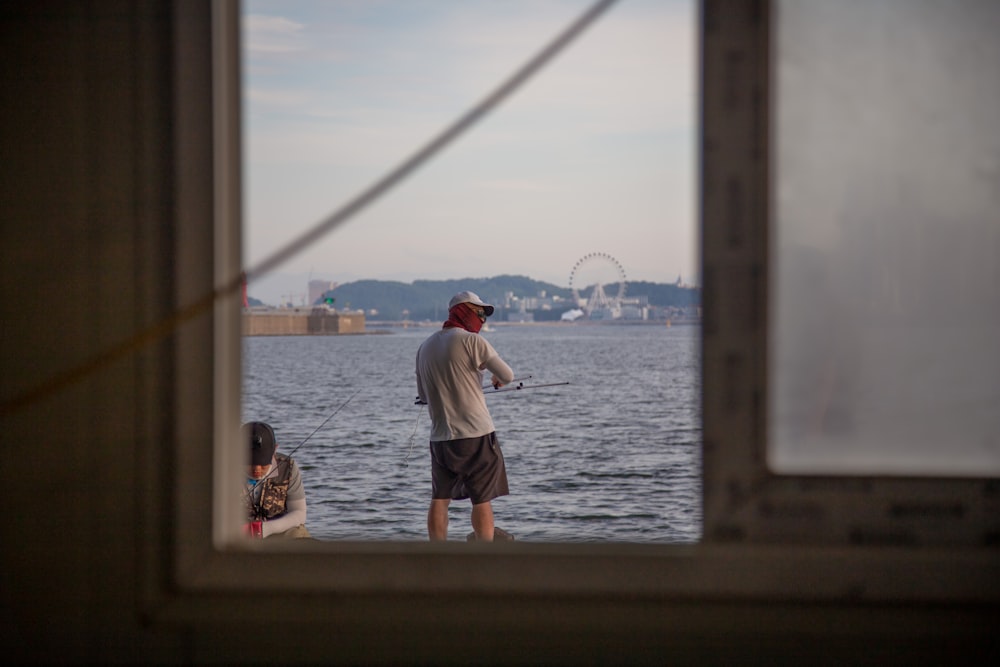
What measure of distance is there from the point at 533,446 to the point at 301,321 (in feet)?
173

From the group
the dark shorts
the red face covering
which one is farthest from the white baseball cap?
the dark shorts

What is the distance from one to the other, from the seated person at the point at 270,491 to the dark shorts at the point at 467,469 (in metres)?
0.60

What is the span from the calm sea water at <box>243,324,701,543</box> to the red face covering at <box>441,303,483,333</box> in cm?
91

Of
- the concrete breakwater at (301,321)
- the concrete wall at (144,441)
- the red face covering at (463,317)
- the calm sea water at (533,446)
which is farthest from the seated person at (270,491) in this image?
the concrete breakwater at (301,321)

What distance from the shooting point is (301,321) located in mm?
72250

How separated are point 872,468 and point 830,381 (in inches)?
5.0

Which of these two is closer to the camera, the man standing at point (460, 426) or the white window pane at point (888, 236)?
the white window pane at point (888, 236)

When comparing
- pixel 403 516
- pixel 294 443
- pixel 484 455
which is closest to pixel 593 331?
pixel 294 443

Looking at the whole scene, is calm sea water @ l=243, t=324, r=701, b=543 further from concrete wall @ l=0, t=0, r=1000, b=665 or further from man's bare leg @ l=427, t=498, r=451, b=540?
man's bare leg @ l=427, t=498, r=451, b=540

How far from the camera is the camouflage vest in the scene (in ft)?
11.4

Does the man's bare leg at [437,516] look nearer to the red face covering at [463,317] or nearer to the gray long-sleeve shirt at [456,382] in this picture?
the gray long-sleeve shirt at [456,382]

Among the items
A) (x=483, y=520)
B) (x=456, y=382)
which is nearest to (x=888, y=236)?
(x=456, y=382)

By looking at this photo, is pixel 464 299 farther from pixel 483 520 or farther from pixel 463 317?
pixel 483 520

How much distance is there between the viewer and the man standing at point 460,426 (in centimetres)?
390
